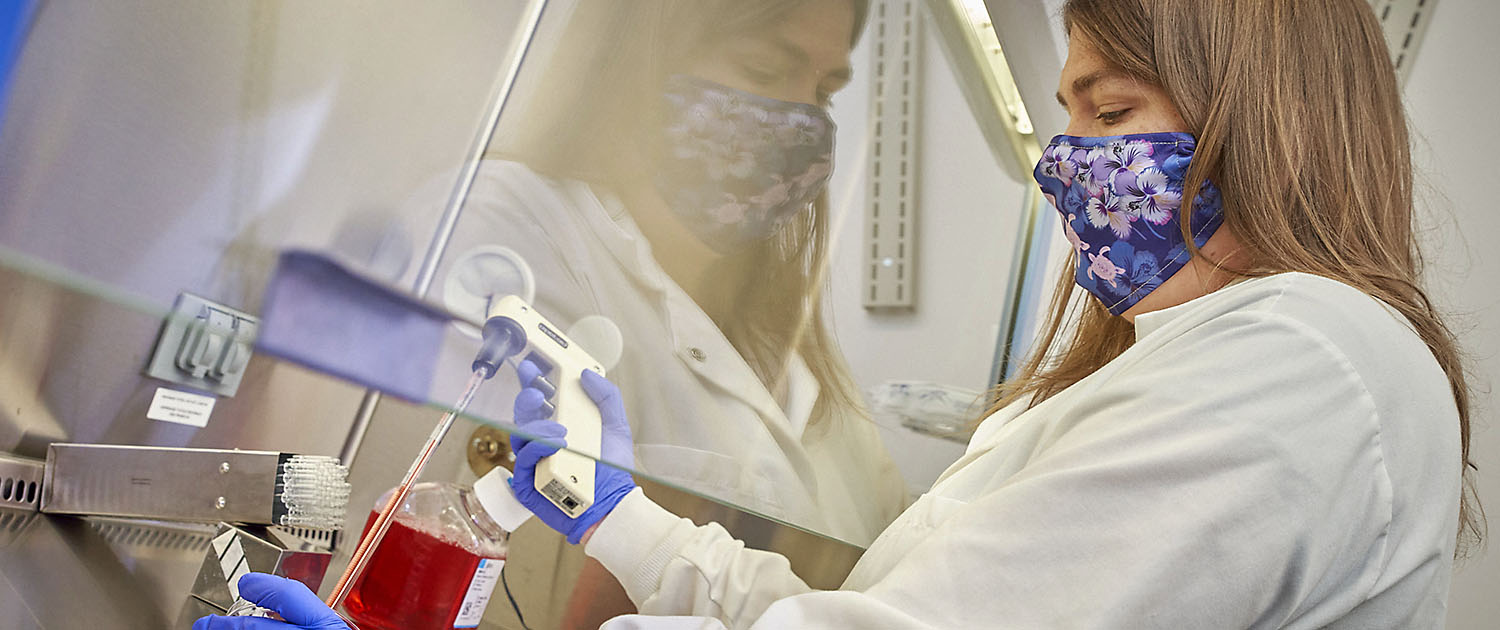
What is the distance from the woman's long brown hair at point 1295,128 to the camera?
0.93m

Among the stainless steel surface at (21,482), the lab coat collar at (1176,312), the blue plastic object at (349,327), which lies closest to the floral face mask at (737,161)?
the blue plastic object at (349,327)

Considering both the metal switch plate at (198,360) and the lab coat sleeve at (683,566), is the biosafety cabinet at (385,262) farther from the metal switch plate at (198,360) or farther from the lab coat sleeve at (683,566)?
the lab coat sleeve at (683,566)

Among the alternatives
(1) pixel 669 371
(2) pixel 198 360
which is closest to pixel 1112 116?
(1) pixel 669 371

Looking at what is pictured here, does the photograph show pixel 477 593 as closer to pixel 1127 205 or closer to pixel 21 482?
pixel 21 482

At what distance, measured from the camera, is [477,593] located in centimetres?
106

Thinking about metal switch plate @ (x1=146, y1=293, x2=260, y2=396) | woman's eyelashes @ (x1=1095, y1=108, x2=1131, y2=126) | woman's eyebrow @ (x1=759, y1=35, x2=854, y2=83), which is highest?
woman's eyelashes @ (x1=1095, y1=108, x2=1131, y2=126)

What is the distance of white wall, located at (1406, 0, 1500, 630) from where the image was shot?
6.23ft

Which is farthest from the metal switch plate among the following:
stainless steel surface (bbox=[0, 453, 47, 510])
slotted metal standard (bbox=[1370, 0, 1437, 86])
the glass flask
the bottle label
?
slotted metal standard (bbox=[1370, 0, 1437, 86])

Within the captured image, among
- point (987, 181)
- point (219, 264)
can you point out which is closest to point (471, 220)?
point (219, 264)

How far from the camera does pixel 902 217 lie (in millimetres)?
1136

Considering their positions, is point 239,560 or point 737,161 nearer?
point 737,161

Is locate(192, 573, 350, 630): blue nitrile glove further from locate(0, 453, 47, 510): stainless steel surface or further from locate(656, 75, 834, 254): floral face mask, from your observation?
locate(656, 75, 834, 254): floral face mask

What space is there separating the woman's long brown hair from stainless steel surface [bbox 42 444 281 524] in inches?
37.1

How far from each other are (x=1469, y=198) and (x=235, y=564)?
2248 mm
